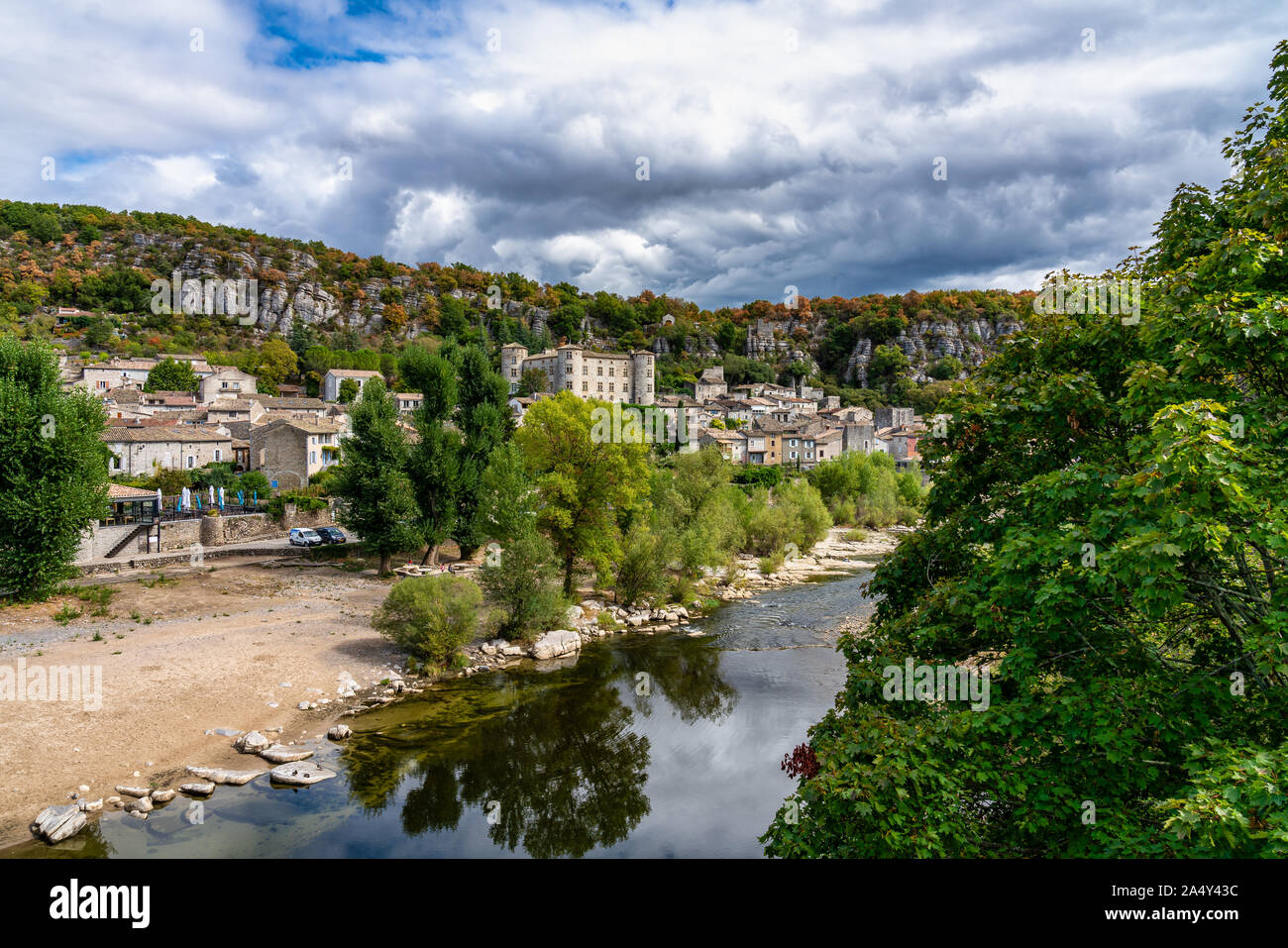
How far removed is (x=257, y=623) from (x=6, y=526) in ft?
29.7

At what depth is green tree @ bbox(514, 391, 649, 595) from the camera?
30547 mm

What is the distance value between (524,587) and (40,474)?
1816 cm

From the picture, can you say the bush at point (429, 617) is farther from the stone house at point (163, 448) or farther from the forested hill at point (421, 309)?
the forested hill at point (421, 309)

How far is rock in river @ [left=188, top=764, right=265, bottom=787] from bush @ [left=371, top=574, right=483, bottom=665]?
8.11 m

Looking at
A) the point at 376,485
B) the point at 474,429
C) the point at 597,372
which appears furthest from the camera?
the point at 597,372

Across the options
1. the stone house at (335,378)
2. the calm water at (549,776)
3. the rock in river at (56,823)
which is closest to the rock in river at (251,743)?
the calm water at (549,776)

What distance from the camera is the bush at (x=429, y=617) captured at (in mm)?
23250

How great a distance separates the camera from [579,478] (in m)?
31.4

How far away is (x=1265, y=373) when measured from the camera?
6574 mm

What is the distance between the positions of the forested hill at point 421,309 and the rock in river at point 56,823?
97.2 m

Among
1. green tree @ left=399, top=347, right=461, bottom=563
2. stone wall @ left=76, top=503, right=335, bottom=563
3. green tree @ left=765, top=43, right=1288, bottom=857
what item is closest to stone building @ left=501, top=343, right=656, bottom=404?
stone wall @ left=76, top=503, right=335, bottom=563

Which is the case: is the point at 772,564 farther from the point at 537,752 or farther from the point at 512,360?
the point at 512,360

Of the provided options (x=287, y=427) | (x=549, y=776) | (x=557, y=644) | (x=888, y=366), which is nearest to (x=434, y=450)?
(x=557, y=644)

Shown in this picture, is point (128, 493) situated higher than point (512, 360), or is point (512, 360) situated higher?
point (512, 360)
